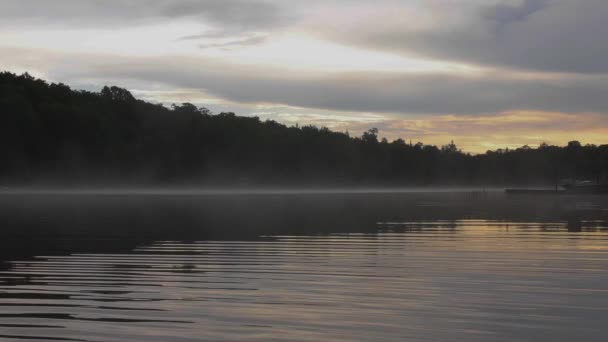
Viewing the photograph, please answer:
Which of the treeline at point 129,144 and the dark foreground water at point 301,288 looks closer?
the dark foreground water at point 301,288

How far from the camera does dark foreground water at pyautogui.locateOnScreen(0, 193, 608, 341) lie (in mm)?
11117

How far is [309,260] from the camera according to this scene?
20406 millimetres

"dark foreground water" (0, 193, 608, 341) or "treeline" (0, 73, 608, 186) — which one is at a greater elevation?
"treeline" (0, 73, 608, 186)

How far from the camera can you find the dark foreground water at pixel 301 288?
11117 mm

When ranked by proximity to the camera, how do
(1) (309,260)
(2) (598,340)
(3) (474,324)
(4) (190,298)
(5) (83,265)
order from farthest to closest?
(1) (309,260) → (5) (83,265) → (4) (190,298) → (3) (474,324) → (2) (598,340)

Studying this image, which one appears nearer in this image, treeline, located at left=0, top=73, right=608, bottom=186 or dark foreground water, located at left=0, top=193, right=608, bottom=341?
dark foreground water, located at left=0, top=193, right=608, bottom=341

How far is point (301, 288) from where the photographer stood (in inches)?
592

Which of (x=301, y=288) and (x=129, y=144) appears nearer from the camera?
(x=301, y=288)

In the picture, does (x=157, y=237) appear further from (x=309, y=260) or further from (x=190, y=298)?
(x=190, y=298)

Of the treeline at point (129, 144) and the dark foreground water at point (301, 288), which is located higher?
the treeline at point (129, 144)

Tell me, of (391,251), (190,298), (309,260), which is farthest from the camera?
(391,251)

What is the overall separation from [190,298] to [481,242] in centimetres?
1609

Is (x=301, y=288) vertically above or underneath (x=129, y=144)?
underneath

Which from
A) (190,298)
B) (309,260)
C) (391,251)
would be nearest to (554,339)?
(190,298)
